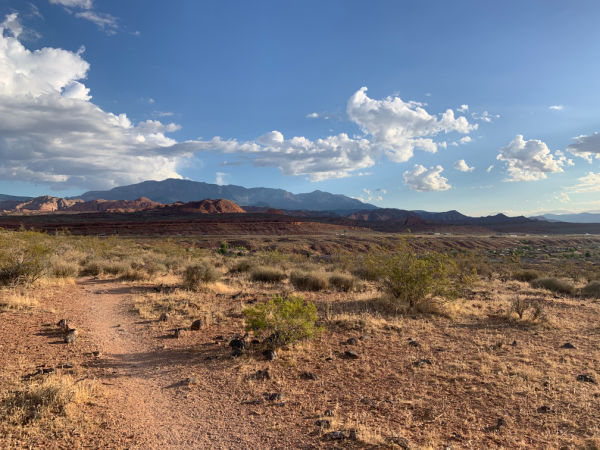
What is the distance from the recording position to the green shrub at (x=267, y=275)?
1519cm

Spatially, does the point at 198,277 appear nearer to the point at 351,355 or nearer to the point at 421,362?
the point at 351,355

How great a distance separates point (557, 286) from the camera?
50.5 ft

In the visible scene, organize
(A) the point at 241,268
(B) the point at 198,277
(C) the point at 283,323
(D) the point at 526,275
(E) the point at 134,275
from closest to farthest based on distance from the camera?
(C) the point at 283,323 → (B) the point at 198,277 → (E) the point at 134,275 → (A) the point at 241,268 → (D) the point at 526,275

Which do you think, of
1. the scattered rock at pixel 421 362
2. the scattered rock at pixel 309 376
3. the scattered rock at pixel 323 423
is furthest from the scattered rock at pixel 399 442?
the scattered rock at pixel 421 362

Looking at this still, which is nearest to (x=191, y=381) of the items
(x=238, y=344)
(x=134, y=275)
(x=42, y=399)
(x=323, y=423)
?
(x=238, y=344)

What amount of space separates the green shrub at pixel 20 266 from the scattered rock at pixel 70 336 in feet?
15.3

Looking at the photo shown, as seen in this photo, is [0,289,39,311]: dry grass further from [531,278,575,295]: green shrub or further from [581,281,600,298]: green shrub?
[581,281,600,298]: green shrub

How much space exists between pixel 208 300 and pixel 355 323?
512 centimetres

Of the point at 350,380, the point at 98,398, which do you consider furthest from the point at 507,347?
the point at 98,398

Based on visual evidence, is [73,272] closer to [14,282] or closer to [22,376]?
[14,282]

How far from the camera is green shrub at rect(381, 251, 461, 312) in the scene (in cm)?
1055

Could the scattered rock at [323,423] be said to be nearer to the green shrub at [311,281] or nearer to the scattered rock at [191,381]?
the scattered rock at [191,381]

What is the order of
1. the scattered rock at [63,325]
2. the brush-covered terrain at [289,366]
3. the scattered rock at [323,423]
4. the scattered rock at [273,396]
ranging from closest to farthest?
1. the brush-covered terrain at [289,366]
2. the scattered rock at [323,423]
3. the scattered rock at [273,396]
4. the scattered rock at [63,325]

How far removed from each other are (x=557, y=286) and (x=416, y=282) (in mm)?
9845
